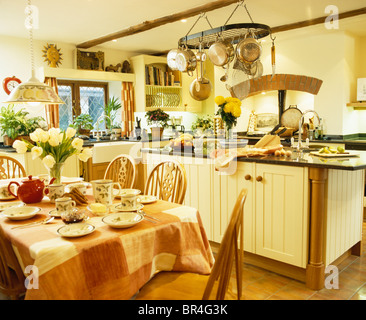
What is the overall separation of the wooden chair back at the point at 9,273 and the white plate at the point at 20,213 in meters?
0.19

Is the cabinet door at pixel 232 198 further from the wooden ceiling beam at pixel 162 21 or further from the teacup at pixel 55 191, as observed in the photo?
the wooden ceiling beam at pixel 162 21

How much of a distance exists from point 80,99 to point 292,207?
4.53 metres

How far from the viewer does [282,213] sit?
8.96ft

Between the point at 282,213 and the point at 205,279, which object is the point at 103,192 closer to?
the point at 205,279

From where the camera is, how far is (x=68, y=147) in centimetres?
216

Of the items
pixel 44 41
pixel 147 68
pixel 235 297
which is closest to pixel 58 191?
pixel 235 297

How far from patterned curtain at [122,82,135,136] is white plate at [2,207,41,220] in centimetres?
460

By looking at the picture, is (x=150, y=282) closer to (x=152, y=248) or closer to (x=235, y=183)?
(x=152, y=248)

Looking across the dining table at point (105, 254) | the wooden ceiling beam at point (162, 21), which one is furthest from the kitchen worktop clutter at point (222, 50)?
the dining table at point (105, 254)

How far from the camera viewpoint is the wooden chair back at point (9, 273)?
5.15 feet

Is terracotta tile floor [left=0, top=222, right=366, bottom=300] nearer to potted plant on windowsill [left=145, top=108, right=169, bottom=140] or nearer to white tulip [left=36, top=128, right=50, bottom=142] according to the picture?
white tulip [left=36, top=128, right=50, bottom=142]

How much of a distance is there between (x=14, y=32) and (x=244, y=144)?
3.63m

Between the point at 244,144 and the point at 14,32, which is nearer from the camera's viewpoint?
the point at 244,144

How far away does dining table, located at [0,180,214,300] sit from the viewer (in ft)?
4.43
